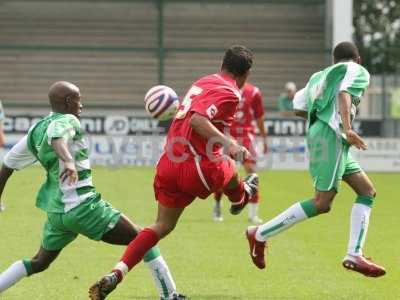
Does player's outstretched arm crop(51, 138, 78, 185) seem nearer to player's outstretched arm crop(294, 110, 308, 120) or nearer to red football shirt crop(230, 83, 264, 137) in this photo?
player's outstretched arm crop(294, 110, 308, 120)

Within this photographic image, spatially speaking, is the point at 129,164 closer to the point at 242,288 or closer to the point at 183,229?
the point at 183,229

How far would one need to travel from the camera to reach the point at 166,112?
31.6 ft

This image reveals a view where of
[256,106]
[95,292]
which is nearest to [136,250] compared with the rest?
[95,292]

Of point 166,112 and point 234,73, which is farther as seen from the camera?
point 166,112

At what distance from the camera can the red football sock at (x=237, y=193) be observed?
9203 millimetres

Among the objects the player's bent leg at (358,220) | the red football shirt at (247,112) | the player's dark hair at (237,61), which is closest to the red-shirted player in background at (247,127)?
the red football shirt at (247,112)

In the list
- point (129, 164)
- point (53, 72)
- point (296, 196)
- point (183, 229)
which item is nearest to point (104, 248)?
point (183, 229)

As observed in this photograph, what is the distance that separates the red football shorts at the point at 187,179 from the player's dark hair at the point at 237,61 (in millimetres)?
708

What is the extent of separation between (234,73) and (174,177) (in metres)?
0.95

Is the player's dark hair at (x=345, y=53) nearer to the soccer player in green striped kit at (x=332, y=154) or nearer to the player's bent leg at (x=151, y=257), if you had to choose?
the soccer player in green striped kit at (x=332, y=154)

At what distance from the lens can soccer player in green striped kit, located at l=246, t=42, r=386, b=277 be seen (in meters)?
9.61

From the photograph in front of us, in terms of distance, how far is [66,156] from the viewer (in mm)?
7766

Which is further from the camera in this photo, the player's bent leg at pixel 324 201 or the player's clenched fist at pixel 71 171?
the player's bent leg at pixel 324 201

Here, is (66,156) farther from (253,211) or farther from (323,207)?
(253,211)
